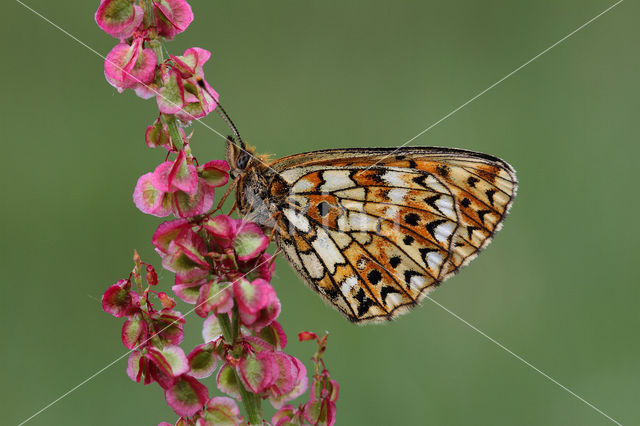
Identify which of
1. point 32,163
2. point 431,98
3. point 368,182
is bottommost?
point 368,182

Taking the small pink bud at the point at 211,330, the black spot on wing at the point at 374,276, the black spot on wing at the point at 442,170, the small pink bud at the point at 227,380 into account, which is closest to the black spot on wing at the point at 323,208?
the black spot on wing at the point at 374,276

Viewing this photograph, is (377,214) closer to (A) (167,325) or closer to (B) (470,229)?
(B) (470,229)

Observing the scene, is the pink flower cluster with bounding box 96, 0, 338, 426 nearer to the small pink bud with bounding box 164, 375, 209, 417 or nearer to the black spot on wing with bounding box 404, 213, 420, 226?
the small pink bud with bounding box 164, 375, 209, 417

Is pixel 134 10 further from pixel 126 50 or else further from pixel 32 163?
pixel 32 163

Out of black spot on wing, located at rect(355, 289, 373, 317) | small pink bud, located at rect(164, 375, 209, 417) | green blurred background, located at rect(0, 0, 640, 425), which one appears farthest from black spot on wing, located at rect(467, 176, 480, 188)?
green blurred background, located at rect(0, 0, 640, 425)

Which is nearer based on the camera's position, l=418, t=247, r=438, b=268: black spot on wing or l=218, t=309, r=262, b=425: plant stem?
l=218, t=309, r=262, b=425: plant stem

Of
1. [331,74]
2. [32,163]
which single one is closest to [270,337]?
[32,163]
